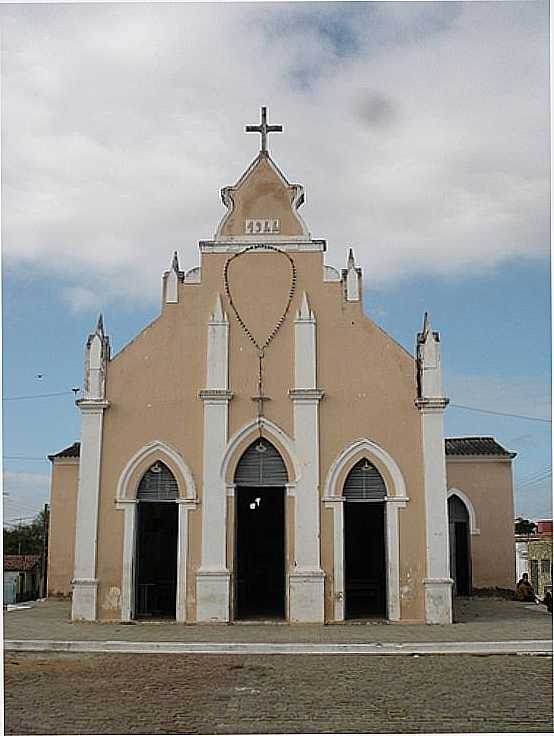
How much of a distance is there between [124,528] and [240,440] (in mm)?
2855

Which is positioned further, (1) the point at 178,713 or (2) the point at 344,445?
(2) the point at 344,445

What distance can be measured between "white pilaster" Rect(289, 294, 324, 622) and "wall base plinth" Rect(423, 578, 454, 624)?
2.01m

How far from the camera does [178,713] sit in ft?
31.7

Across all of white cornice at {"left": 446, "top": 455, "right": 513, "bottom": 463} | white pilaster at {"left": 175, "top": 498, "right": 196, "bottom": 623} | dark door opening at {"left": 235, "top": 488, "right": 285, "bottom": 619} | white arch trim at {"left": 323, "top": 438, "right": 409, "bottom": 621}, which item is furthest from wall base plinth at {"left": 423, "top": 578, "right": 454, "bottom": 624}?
white cornice at {"left": 446, "top": 455, "right": 513, "bottom": 463}

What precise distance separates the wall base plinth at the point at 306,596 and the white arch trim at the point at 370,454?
5.07 ft

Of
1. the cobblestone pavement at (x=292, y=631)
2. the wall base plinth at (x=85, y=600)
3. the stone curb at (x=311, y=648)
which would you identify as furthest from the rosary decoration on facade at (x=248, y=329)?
the stone curb at (x=311, y=648)

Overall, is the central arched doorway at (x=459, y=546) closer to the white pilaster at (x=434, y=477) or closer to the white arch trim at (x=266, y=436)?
the white pilaster at (x=434, y=477)

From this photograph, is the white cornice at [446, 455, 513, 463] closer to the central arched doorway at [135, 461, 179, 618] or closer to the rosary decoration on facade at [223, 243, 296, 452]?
the rosary decoration on facade at [223, 243, 296, 452]

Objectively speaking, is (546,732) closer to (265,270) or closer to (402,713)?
(402,713)

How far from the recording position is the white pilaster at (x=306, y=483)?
17297mm

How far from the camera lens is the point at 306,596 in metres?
17.3

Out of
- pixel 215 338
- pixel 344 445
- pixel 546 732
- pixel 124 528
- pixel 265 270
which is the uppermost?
pixel 265 270

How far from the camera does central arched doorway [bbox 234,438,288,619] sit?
709 inches

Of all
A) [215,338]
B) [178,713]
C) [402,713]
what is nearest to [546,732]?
[402,713]
